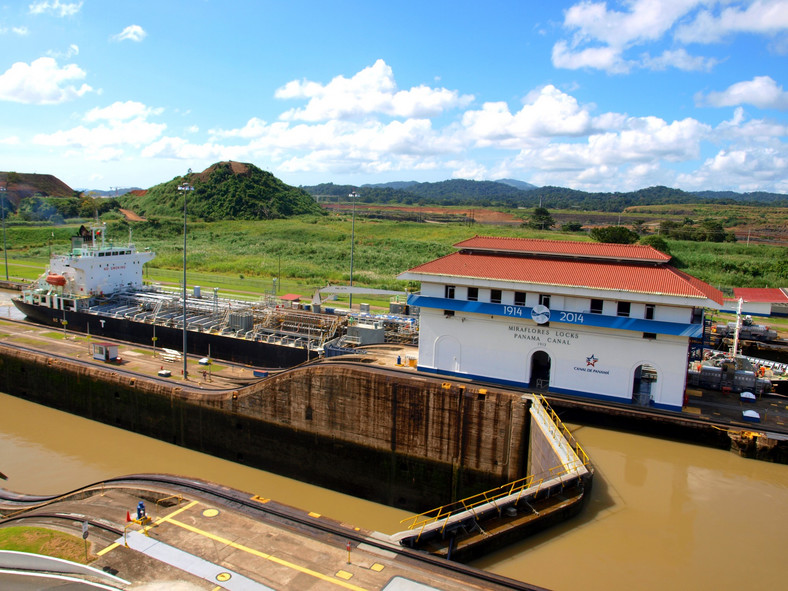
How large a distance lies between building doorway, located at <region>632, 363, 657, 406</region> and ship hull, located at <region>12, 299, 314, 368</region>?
1791 centimetres

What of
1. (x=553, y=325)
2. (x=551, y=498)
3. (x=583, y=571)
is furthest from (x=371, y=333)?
(x=583, y=571)

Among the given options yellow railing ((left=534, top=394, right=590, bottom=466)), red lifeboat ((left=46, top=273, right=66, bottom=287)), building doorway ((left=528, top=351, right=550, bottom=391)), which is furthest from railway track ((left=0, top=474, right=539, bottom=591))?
red lifeboat ((left=46, top=273, right=66, bottom=287))


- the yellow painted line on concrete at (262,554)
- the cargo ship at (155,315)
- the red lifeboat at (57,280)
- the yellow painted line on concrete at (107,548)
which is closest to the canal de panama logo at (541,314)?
the yellow painted line on concrete at (262,554)

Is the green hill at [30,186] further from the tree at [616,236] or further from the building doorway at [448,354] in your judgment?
the building doorway at [448,354]

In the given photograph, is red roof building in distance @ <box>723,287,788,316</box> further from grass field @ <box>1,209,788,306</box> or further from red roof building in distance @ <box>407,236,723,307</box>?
grass field @ <box>1,209,788,306</box>

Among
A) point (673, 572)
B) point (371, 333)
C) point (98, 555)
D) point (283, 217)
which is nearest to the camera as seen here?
point (98, 555)

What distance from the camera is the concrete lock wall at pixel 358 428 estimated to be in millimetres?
22219

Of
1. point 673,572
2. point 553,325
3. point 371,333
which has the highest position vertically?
point 553,325

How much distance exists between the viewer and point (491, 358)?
24875 millimetres

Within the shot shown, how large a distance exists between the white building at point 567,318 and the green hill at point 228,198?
113 meters

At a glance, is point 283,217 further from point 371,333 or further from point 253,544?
point 253,544

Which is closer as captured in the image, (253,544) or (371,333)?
(253,544)

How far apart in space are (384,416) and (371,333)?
964 cm

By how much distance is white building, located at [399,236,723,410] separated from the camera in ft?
72.4
